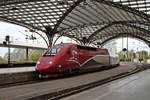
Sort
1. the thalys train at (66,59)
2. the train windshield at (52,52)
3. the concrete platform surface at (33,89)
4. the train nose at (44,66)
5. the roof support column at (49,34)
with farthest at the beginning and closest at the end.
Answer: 1. the roof support column at (49,34)
2. the train windshield at (52,52)
3. the thalys train at (66,59)
4. the train nose at (44,66)
5. the concrete platform surface at (33,89)

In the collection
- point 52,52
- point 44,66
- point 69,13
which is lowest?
point 44,66

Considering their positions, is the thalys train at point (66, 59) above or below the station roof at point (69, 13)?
below

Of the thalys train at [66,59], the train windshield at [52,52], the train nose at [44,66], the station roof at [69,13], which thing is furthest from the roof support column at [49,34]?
the train nose at [44,66]

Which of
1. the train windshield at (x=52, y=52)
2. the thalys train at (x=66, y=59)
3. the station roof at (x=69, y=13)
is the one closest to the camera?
the thalys train at (x=66, y=59)

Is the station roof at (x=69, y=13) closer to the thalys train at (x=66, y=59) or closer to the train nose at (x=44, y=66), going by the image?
the thalys train at (x=66, y=59)

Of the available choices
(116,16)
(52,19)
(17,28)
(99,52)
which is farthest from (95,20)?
(99,52)

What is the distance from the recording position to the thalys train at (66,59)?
95.0 ft

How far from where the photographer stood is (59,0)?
61.5 m

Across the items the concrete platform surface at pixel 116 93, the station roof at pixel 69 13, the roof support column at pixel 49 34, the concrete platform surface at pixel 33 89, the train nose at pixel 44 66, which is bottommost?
the concrete platform surface at pixel 116 93

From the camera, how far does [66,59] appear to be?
3103 centimetres

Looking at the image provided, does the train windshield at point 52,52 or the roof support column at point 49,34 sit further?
the roof support column at point 49,34

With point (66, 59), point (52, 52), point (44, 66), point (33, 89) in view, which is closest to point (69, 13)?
point (66, 59)

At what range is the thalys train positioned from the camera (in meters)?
29.0

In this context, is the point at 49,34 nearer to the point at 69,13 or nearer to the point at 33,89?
the point at 69,13
